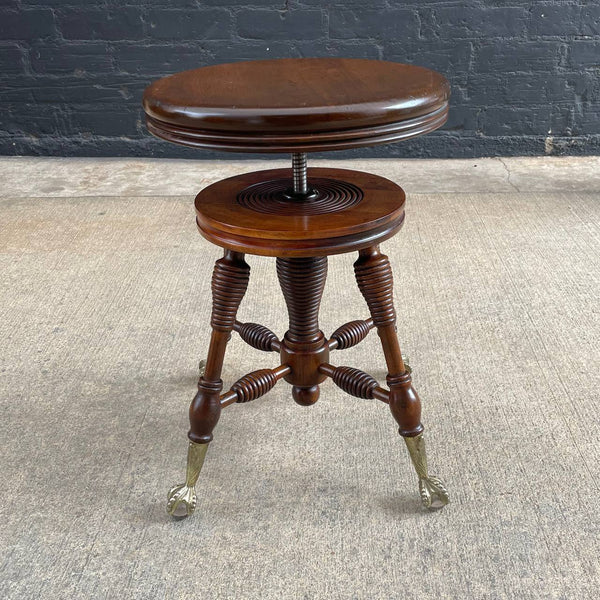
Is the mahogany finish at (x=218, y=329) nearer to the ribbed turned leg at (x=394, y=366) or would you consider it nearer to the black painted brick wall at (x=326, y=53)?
the ribbed turned leg at (x=394, y=366)

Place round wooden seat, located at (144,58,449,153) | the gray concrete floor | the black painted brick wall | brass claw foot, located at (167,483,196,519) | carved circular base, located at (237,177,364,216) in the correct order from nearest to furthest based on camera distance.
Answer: round wooden seat, located at (144,58,449,153) < carved circular base, located at (237,177,364,216) < brass claw foot, located at (167,483,196,519) < the gray concrete floor < the black painted brick wall

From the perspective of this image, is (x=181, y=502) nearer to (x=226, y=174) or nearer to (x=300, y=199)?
(x=300, y=199)

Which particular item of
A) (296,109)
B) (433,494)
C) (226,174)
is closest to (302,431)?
(433,494)

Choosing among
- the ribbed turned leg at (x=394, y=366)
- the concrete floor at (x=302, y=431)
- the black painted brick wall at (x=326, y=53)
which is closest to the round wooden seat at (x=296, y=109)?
the ribbed turned leg at (x=394, y=366)

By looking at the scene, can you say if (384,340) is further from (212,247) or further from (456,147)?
(456,147)

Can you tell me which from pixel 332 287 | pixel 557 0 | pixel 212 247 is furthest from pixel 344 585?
pixel 557 0

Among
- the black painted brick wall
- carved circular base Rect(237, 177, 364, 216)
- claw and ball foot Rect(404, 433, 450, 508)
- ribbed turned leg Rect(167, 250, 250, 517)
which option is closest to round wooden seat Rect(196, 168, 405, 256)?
carved circular base Rect(237, 177, 364, 216)

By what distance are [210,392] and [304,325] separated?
30 centimetres

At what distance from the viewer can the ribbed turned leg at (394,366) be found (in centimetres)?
164

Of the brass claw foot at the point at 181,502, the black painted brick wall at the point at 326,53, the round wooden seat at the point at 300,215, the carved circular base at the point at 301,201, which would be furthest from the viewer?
the black painted brick wall at the point at 326,53

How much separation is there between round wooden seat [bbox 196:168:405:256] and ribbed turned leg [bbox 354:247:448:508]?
87 mm

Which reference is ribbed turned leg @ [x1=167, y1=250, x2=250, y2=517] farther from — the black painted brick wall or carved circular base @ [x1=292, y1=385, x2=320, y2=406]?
the black painted brick wall

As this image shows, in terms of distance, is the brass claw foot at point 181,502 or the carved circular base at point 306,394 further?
the carved circular base at point 306,394

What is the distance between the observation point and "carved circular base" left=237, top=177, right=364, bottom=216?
1.61 meters
